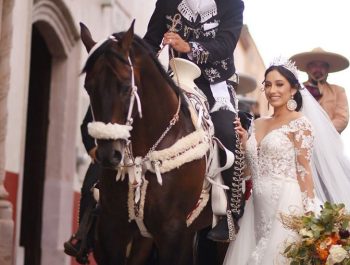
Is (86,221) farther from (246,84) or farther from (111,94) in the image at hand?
(246,84)

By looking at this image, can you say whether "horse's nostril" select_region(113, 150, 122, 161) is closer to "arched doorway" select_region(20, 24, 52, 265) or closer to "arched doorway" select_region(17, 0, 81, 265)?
"arched doorway" select_region(17, 0, 81, 265)

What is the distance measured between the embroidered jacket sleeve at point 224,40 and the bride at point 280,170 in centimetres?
43

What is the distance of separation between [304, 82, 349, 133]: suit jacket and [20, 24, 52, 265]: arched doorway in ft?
15.2

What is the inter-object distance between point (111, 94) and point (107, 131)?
0.26 metres

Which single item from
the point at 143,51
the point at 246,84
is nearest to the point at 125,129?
the point at 143,51

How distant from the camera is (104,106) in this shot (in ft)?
20.3

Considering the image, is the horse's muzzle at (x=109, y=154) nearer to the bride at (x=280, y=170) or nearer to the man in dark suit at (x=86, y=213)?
the man in dark suit at (x=86, y=213)

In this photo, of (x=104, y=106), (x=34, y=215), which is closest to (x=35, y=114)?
(x=34, y=215)

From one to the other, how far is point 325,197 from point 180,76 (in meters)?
1.49

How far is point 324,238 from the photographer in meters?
6.50

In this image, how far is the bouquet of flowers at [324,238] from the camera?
6.41 meters

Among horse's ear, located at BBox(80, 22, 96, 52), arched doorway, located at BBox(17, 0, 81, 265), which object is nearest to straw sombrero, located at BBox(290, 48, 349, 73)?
arched doorway, located at BBox(17, 0, 81, 265)

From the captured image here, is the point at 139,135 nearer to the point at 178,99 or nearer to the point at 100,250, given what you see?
the point at 178,99

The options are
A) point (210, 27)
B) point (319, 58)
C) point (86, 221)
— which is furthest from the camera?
point (319, 58)
